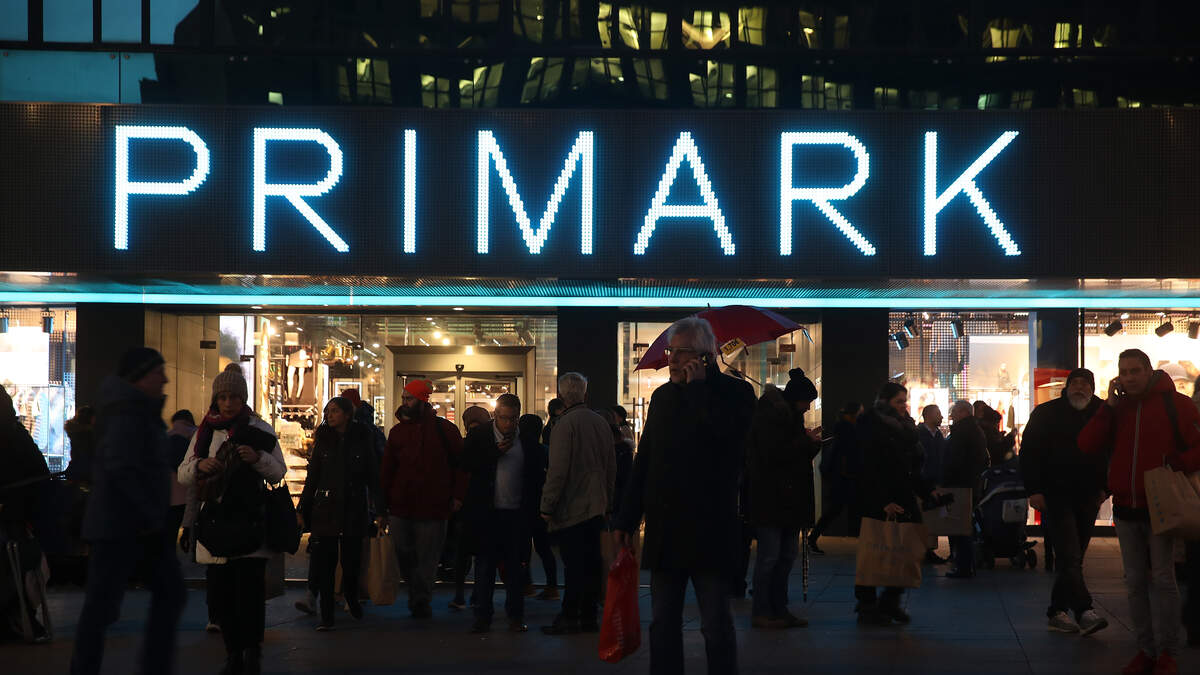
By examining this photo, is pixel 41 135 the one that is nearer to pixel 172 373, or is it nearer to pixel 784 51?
pixel 172 373

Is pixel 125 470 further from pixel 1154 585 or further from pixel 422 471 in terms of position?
pixel 1154 585

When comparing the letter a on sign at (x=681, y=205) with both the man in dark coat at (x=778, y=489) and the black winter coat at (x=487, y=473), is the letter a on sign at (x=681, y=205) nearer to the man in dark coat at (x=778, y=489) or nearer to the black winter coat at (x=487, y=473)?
the man in dark coat at (x=778, y=489)

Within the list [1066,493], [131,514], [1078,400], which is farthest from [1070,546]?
[131,514]

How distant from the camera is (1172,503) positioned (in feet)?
26.4

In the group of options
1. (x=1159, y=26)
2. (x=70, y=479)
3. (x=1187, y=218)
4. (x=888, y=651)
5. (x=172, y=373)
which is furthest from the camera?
(x=172, y=373)

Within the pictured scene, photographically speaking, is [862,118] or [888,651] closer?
[888,651]

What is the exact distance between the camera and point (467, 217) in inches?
550

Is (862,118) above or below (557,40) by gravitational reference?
below

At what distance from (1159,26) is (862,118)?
3.86m

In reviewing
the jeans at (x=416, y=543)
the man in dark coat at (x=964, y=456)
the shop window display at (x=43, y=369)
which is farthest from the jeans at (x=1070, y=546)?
the shop window display at (x=43, y=369)

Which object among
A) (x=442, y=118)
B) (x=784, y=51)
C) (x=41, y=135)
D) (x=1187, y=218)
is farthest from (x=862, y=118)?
(x=41, y=135)

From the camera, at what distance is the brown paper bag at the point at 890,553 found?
10367mm

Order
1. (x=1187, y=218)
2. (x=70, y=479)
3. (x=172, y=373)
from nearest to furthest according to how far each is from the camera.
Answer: (x=70, y=479) < (x=1187, y=218) < (x=172, y=373)

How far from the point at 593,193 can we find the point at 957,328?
6.38 meters
